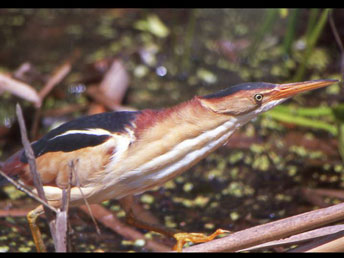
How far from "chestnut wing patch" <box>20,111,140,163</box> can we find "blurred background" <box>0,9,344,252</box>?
0.37 metres

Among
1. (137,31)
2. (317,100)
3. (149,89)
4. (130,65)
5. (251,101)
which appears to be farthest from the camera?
(137,31)

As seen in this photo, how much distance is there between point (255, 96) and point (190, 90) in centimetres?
128

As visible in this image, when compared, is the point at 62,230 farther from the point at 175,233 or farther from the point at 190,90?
the point at 190,90

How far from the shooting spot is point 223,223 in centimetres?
157

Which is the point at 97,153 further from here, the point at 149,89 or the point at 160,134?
the point at 149,89

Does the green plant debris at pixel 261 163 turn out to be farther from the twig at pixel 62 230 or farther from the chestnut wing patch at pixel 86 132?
the twig at pixel 62 230

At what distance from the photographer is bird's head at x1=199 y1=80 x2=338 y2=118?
1077mm

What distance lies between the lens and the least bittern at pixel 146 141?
3.57 ft

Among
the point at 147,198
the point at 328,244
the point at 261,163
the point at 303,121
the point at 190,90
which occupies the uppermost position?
the point at 190,90

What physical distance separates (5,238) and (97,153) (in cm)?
52

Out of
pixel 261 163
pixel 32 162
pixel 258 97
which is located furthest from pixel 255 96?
pixel 261 163

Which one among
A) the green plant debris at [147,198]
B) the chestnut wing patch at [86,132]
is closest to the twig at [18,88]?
the green plant debris at [147,198]

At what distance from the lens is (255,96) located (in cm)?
108
